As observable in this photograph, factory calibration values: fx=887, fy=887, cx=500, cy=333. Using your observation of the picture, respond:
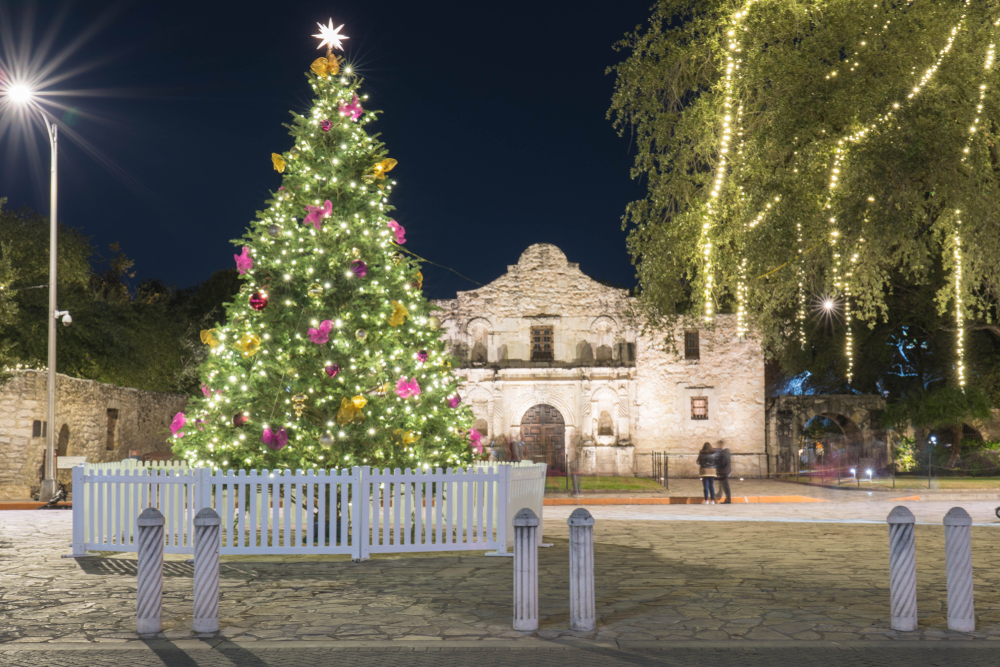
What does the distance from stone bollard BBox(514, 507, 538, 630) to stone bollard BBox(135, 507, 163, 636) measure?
2.55 meters

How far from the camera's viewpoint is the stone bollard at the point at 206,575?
252 inches

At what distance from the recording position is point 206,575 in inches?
254

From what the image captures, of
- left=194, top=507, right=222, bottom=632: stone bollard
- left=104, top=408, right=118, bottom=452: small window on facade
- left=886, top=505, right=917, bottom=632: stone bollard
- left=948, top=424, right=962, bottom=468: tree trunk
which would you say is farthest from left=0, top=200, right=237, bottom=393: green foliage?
left=948, top=424, right=962, bottom=468: tree trunk

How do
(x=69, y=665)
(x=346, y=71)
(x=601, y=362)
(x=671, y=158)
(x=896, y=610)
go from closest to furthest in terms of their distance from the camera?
(x=69, y=665) → (x=896, y=610) → (x=346, y=71) → (x=671, y=158) → (x=601, y=362)

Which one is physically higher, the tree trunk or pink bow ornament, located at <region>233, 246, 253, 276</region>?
pink bow ornament, located at <region>233, 246, 253, 276</region>

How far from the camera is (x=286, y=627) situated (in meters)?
6.54

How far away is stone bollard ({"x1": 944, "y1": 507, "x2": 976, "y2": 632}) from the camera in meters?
6.30

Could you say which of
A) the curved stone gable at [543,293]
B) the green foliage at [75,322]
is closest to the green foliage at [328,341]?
the green foliage at [75,322]

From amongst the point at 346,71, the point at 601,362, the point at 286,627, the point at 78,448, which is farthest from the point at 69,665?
the point at 601,362

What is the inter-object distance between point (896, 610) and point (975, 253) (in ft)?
22.7

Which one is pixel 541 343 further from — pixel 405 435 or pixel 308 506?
pixel 308 506

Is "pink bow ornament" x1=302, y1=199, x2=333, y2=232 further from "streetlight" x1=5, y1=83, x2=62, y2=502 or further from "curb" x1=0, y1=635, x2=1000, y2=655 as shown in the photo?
"streetlight" x1=5, y1=83, x2=62, y2=502

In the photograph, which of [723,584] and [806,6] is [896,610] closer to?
[723,584]

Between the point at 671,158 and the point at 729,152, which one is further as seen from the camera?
the point at 671,158
